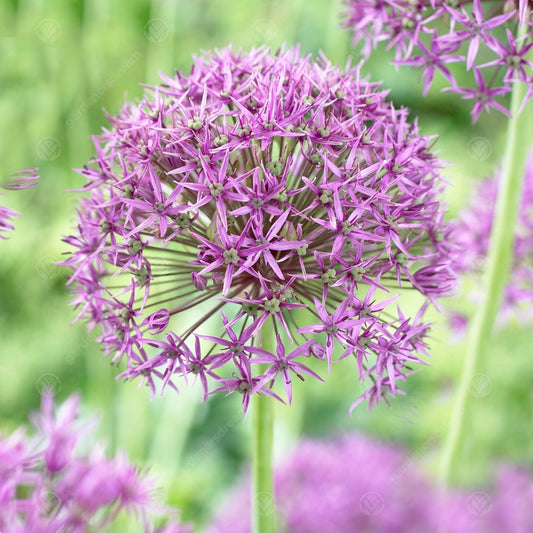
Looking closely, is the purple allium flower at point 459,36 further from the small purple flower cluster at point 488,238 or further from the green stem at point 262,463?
the green stem at point 262,463

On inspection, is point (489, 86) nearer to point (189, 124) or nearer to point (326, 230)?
point (326, 230)

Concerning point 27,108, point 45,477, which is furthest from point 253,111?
point 27,108

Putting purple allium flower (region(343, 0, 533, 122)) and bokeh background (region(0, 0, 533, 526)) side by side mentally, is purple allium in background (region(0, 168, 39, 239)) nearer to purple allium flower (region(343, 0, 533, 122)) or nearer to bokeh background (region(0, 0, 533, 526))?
purple allium flower (region(343, 0, 533, 122))
